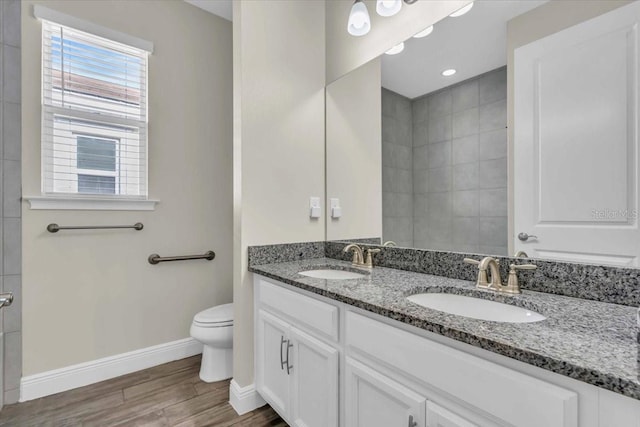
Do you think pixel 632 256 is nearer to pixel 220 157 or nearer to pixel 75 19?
pixel 220 157

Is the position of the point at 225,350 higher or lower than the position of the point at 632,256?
lower

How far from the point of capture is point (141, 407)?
1.76 m

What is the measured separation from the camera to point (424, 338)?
34.3 inches

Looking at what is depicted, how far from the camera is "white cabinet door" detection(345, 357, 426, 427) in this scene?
890 millimetres

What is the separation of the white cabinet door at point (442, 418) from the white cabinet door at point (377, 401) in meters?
0.02

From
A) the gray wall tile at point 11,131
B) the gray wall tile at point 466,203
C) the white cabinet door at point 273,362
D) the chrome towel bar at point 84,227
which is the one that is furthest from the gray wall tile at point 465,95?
the gray wall tile at point 11,131

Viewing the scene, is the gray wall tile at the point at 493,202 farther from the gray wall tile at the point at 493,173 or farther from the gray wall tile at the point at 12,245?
the gray wall tile at the point at 12,245

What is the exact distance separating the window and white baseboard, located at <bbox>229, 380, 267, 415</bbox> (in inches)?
56.8

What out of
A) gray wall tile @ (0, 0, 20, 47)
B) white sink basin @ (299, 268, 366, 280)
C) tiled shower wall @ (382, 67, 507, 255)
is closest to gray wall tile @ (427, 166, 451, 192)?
tiled shower wall @ (382, 67, 507, 255)

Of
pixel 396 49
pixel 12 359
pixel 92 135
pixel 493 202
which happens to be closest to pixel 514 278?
pixel 493 202

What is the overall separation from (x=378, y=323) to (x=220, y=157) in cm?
204

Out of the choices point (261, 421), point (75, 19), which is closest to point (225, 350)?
point (261, 421)

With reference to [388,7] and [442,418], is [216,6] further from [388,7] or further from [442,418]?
[442,418]

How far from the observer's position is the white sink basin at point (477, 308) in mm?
996
